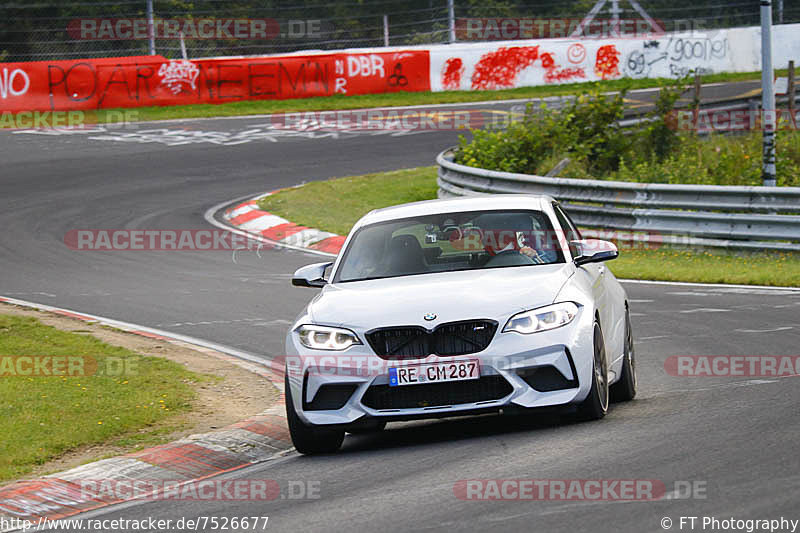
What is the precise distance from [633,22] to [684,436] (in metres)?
33.9

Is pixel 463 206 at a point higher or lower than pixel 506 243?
higher

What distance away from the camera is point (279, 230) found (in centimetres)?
1969

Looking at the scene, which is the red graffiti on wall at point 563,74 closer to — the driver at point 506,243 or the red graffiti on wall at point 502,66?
the red graffiti on wall at point 502,66

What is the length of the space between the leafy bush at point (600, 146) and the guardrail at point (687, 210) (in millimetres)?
3003

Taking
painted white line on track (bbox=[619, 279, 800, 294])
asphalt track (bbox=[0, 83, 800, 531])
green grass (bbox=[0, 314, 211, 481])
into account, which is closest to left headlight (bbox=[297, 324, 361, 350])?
asphalt track (bbox=[0, 83, 800, 531])

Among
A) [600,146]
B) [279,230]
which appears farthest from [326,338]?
[600,146]

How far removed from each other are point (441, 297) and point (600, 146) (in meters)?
15.3

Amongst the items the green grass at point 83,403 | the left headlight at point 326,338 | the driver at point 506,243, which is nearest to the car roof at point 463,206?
the driver at point 506,243

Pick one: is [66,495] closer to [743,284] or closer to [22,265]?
[743,284]

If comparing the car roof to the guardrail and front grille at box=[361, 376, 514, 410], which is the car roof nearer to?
front grille at box=[361, 376, 514, 410]

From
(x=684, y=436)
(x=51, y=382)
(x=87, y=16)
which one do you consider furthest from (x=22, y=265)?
(x=87, y=16)

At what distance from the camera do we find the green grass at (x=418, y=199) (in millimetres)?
14508

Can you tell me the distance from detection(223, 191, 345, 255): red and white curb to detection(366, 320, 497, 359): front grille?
34.4 ft

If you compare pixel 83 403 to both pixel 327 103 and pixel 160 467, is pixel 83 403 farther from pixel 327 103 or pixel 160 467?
pixel 327 103
